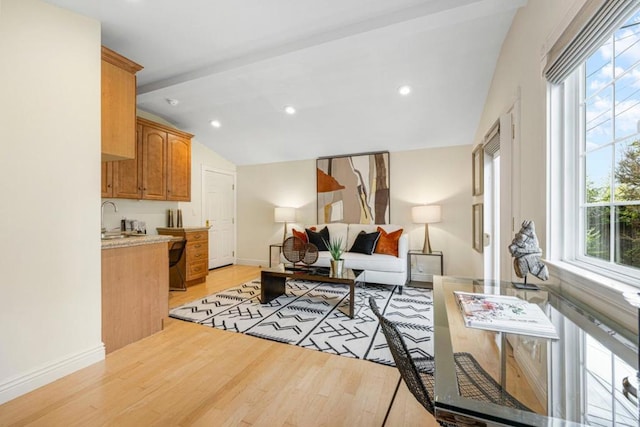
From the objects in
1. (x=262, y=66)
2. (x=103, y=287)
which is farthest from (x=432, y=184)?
(x=103, y=287)

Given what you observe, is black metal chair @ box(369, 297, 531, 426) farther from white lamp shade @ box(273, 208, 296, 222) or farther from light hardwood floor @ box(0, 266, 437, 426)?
white lamp shade @ box(273, 208, 296, 222)

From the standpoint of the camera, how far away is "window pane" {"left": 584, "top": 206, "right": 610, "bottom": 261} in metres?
1.26

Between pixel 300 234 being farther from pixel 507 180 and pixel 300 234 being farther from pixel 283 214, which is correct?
pixel 507 180

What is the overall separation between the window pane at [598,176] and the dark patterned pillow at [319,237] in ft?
11.2

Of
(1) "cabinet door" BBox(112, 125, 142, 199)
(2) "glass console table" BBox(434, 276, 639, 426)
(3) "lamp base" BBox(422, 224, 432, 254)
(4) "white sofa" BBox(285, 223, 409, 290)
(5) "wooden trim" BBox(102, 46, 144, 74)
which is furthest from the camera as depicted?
(3) "lamp base" BBox(422, 224, 432, 254)

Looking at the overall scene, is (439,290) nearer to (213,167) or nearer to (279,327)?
(279,327)

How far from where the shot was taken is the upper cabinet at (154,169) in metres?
3.45

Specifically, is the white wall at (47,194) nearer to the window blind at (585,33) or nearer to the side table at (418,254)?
the window blind at (585,33)

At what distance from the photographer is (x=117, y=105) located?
2328mm

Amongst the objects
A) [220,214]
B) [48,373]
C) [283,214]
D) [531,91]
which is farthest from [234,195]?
[531,91]

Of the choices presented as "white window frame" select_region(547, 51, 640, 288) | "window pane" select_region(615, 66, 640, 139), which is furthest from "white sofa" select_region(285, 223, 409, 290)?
"window pane" select_region(615, 66, 640, 139)

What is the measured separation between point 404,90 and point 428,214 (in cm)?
184

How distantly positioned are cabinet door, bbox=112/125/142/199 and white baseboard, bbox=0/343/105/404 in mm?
2054

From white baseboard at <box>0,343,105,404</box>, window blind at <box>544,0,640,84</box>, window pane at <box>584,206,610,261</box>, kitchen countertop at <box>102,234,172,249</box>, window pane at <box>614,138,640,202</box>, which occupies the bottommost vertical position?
white baseboard at <box>0,343,105,404</box>
